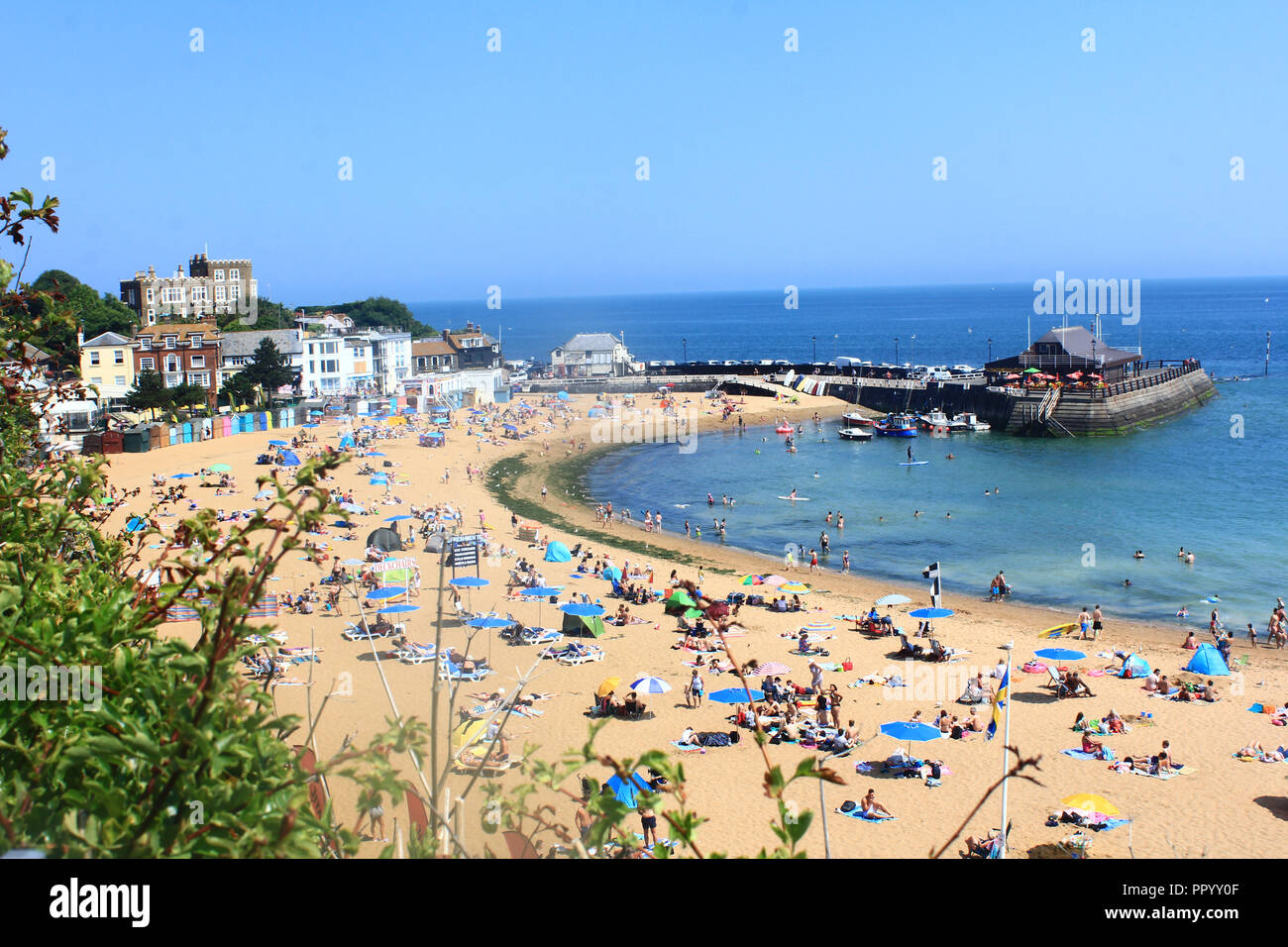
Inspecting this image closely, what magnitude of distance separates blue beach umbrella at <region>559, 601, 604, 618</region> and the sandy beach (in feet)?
2.11

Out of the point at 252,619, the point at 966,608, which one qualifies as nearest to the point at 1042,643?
the point at 966,608

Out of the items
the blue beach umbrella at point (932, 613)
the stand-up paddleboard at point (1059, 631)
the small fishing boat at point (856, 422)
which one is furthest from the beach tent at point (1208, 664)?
the small fishing boat at point (856, 422)

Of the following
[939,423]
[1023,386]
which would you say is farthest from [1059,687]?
[1023,386]

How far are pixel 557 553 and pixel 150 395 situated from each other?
111ft

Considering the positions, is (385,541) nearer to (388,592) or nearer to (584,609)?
(388,592)

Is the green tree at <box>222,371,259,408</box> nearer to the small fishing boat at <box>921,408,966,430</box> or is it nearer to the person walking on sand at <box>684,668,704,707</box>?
the small fishing boat at <box>921,408,966,430</box>

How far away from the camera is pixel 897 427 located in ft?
205

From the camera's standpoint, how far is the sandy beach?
1430 cm

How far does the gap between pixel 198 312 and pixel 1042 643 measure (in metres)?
93.6

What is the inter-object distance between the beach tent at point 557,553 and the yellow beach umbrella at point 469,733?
1437 cm

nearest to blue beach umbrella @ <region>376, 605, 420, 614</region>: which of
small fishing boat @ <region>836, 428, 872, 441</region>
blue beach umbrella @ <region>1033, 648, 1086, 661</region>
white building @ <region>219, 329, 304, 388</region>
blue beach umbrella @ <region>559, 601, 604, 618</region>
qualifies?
blue beach umbrella @ <region>559, 601, 604, 618</region>

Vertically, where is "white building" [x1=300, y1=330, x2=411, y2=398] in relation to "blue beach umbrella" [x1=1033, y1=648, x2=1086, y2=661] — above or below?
above

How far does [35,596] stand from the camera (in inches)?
240
